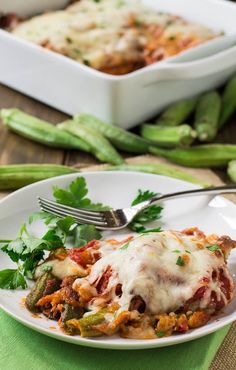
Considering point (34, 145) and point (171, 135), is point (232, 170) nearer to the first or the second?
point (171, 135)

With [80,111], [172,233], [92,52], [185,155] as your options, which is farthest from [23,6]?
[172,233]

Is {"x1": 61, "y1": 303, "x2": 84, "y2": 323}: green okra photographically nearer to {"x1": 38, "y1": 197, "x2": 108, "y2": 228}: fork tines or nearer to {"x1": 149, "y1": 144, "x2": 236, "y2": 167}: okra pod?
{"x1": 38, "y1": 197, "x2": 108, "y2": 228}: fork tines

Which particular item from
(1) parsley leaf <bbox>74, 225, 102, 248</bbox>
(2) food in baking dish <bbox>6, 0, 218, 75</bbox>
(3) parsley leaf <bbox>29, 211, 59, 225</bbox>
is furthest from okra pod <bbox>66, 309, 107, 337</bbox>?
(2) food in baking dish <bbox>6, 0, 218, 75</bbox>

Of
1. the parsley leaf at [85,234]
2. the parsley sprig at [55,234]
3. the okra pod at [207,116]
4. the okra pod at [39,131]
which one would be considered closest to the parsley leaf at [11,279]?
the parsley sprig at [55,234]

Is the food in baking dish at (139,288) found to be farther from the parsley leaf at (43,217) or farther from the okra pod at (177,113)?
→ the okra pod at (177,113)

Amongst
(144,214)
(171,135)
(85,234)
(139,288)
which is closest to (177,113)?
(171,135)

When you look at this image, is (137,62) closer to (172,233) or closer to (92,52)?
(92,52)
